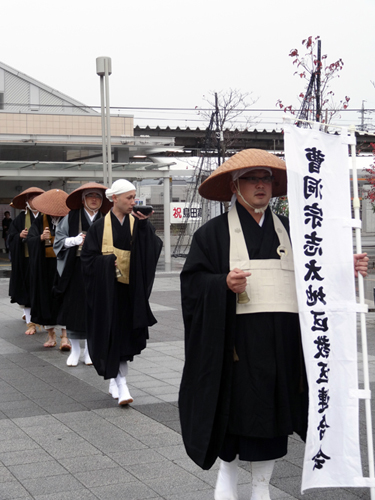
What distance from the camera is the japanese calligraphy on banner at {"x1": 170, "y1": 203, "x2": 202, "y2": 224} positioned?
25234mm

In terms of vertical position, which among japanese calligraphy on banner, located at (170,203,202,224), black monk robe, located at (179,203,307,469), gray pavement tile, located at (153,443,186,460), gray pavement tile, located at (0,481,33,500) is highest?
japanese calligraphy on banner, located at (170,203,202,224)

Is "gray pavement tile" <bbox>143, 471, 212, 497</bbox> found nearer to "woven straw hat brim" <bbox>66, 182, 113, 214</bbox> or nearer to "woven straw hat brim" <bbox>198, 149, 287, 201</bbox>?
"woven straw hat brim" <bbox>198, 149, 287, 201</bbox>

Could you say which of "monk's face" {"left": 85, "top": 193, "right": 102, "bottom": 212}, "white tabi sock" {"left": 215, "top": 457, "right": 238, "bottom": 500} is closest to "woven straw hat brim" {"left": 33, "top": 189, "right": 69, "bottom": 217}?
"monk's face" {"left": 85, "top": 193, "right": 102, "bottom": 212}

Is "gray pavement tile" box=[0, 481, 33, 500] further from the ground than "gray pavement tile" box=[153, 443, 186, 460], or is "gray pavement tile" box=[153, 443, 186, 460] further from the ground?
"gray pavement tile" box=[153, 443, 186, 460]

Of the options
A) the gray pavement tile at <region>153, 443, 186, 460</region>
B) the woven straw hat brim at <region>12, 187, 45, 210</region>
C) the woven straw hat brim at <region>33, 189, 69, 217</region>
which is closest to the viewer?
the gray pavement tile at <region>153, 443, 186, 460</region>

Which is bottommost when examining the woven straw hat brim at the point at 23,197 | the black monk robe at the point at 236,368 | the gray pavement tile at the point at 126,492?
the gray pavement tile at the point at 126,492

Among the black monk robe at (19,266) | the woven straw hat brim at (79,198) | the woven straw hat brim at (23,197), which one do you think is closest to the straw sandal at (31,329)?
the black monk robe at (19,266)

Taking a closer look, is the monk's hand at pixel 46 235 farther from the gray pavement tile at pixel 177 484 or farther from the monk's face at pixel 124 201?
the gray pavement tile at pixel 177 484

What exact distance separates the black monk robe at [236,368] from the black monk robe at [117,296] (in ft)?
7.47

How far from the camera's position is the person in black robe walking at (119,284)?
579 centimetres

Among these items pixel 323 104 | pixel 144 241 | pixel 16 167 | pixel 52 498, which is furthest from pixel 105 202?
pixel 16 167

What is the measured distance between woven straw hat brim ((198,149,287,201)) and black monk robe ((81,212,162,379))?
2.06 meters

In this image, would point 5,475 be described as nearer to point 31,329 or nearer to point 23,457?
point 23,457

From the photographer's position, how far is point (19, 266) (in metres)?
10.2
